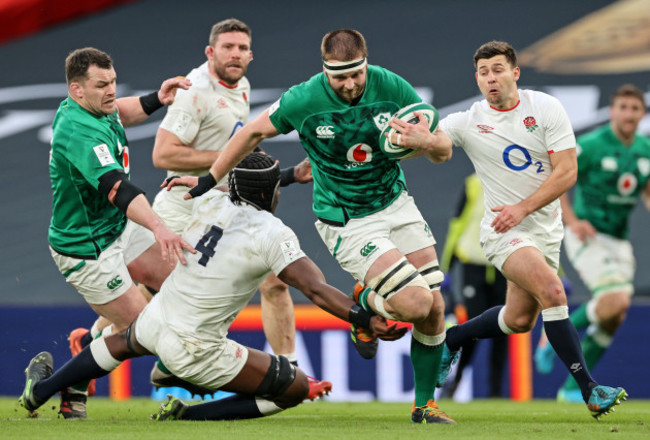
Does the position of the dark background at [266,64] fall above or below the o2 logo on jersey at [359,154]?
above

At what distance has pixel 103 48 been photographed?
13.3 m

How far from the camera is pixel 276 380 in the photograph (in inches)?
266

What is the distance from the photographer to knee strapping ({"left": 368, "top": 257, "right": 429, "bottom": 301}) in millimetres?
A: 6703

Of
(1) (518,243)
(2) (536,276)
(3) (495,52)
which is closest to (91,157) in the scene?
(3) (495,52)

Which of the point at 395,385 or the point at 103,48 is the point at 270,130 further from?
the point at 103,48

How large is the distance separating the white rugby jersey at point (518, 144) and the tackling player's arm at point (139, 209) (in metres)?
2.10

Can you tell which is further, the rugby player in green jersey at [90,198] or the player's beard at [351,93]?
the rugby player in green jersey at [90,198]

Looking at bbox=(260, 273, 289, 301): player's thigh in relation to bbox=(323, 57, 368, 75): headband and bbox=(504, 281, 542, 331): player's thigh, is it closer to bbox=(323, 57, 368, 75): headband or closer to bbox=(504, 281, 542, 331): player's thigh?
bbox=(504, 281, 542, 331): player's thigh

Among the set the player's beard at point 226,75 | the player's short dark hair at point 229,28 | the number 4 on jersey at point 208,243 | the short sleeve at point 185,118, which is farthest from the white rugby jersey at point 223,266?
the player's short dark hair at point 229,28

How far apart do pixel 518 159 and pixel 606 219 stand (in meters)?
3.80

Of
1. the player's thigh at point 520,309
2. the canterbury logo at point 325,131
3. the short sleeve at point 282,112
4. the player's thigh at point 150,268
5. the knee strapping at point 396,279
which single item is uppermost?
the short sleeve at point 282,112

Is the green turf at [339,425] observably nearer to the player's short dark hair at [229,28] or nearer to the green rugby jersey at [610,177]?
the green rugby jersey at [610,177]

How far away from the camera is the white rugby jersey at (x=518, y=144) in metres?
7.30

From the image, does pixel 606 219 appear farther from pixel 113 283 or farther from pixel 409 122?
pixel 113 283
